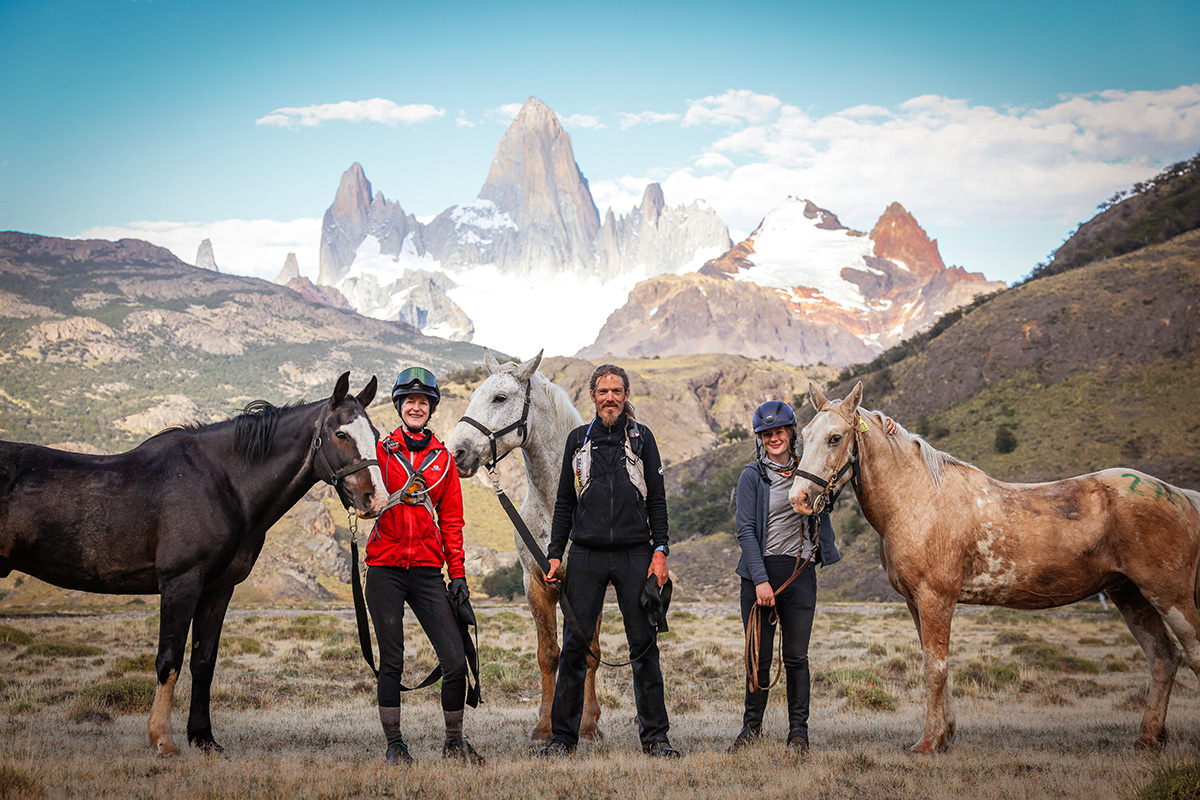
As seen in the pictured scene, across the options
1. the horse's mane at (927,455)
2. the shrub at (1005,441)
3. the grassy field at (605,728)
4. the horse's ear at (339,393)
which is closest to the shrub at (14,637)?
the grassy field at (605,728)

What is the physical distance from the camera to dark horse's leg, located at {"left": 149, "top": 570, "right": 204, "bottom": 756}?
5.38 metres

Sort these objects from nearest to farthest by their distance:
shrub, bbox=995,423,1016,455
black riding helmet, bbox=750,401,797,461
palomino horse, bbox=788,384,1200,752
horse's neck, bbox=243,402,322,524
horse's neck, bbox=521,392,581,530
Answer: horse's neck, bbox=243,402,322,524
palomino horse, bbox=788,384,1200,752
black riding helmet, bbox=750,401,797,461
horse's neck, bbox=521,392,581,530
shrub, bbox=995,423,1016,455

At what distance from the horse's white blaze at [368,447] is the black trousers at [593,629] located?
4.92 feet

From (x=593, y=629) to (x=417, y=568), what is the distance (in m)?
1.47

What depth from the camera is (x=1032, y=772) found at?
5.36 meters

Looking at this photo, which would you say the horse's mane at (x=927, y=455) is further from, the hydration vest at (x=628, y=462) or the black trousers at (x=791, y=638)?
the hydration vest at (x=628, y=462)

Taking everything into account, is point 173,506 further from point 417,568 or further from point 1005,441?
point 1005,441

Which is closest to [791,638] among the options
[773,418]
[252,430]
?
[773,418]

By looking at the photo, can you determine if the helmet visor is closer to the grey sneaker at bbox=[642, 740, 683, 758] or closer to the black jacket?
the black jacket

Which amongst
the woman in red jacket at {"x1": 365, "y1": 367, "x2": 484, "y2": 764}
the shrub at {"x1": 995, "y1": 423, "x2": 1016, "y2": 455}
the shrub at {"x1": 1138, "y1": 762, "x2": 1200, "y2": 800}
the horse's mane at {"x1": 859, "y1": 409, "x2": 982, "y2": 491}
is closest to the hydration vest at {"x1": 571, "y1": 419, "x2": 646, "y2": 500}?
the woman in red jacket at {"x1": 365, "y1": 367, "x2": 484, "y2": 764}

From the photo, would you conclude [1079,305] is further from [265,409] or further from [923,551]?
[265,409]

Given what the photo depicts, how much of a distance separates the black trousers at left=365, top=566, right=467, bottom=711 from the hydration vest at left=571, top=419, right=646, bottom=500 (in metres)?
1.28

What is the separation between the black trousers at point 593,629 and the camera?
5570 millimetres

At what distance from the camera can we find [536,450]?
21.3ft
